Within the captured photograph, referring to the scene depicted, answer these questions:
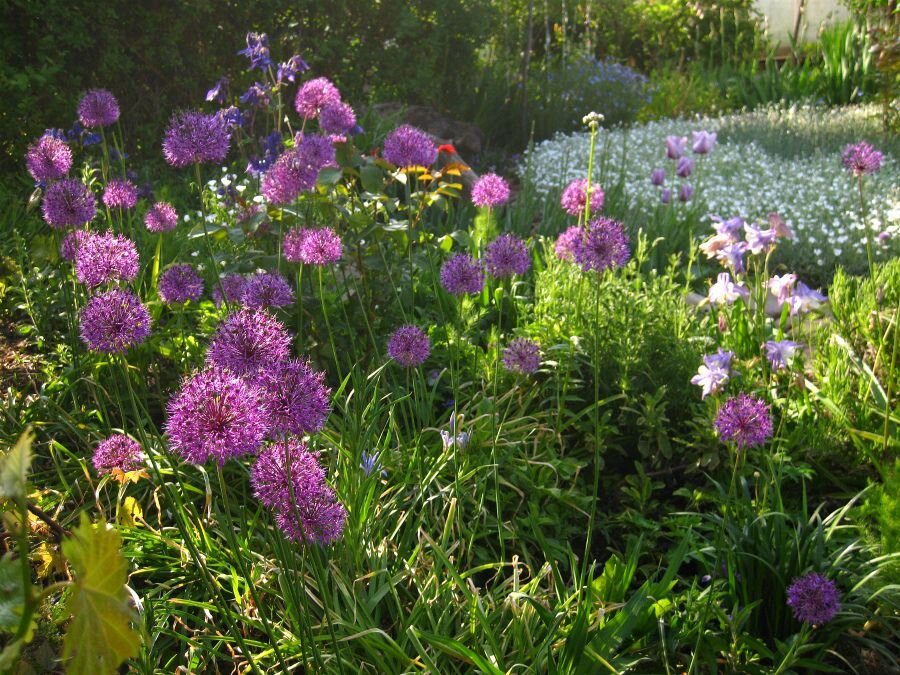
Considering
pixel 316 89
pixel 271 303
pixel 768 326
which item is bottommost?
pixel 768 326

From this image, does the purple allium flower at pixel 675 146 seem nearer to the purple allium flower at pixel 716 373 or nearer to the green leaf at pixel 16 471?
the purple allium flower at pixel 716 373

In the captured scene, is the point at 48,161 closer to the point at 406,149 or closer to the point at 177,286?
the point at 177,286

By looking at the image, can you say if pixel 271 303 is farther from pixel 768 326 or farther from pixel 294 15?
pixel 294 15

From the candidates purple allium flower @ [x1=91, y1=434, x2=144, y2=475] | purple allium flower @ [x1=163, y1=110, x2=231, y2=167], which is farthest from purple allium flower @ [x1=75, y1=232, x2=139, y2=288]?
purple allium flower @ [x1=91, y1=434, x2=144, y2=475]

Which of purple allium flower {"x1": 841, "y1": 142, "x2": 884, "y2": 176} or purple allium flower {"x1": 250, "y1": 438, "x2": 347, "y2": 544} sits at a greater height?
purple allium flower {"x1": 841, "y1": 142, "x2": 884, "y2": 176}

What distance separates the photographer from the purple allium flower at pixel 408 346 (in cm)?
215

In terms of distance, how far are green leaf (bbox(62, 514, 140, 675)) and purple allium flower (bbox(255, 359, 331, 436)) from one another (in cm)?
49

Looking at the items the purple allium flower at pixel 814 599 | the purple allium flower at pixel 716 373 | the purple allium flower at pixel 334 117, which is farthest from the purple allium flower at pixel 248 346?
the purple allium flower at pixel 334 117

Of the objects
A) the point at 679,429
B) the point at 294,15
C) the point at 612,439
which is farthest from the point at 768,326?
the point at 294,15

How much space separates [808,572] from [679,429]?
1.09 meters

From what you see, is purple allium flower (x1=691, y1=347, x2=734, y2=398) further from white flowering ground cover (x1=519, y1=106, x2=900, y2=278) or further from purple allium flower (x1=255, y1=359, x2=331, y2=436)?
white flowering ground cover (x1=519, y1=106, x2=900, y2=278)

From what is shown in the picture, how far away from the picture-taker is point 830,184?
6.25 m

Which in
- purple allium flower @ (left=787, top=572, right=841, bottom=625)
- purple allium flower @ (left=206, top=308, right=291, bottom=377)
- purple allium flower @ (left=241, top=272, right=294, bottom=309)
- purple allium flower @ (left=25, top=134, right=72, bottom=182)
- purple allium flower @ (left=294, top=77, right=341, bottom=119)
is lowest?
purple allium flower @ (left=787, top=572, right=841, bottom=625)

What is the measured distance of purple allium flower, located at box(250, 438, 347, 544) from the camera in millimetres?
1407
